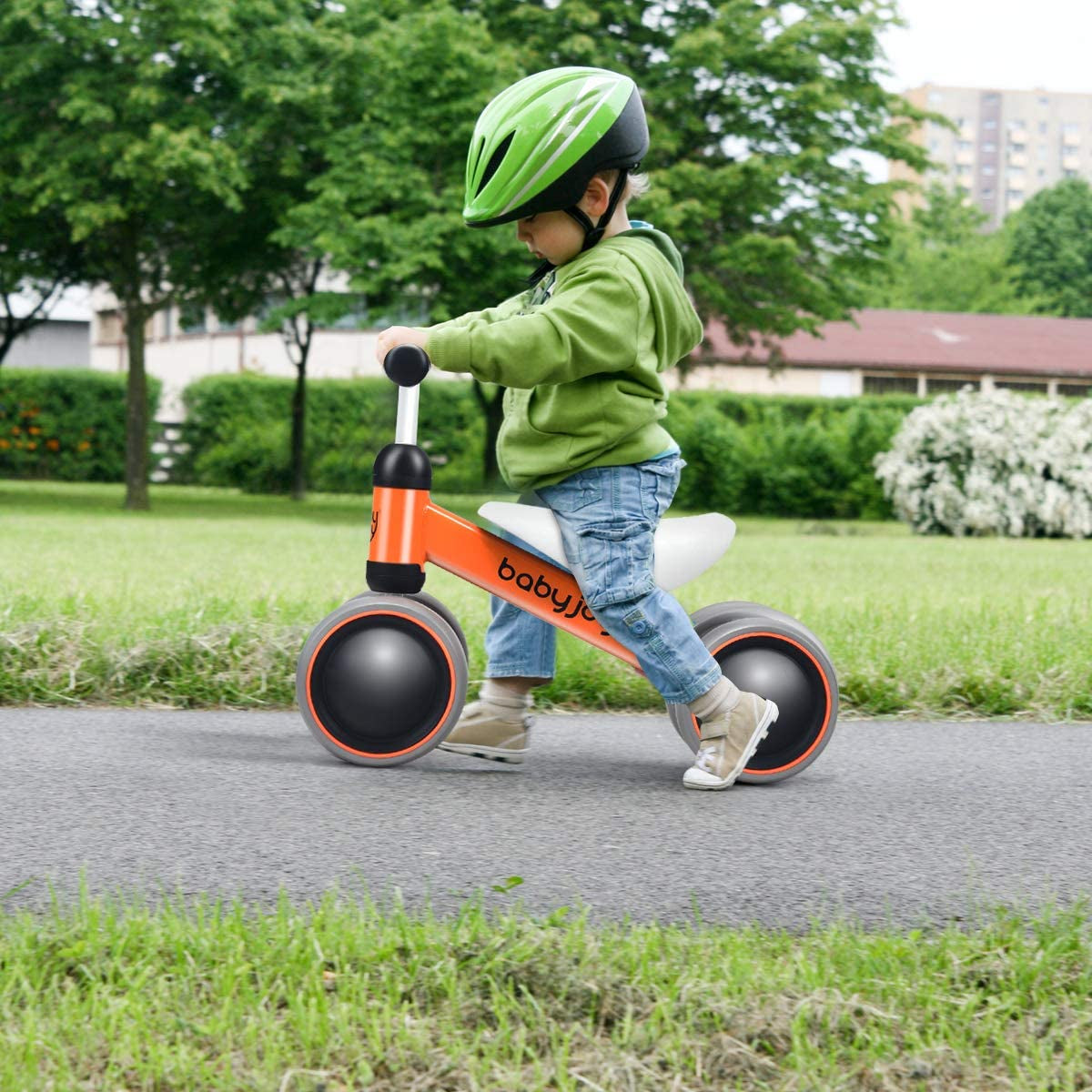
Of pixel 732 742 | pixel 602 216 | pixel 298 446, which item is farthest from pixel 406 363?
pixel 298 446

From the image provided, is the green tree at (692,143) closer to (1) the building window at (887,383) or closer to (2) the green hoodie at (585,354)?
(2) the green hoodie at (585,354)

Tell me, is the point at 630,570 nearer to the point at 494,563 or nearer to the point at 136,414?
the point at 494,563

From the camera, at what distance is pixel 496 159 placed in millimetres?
3361

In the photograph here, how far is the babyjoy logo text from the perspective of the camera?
140 inches

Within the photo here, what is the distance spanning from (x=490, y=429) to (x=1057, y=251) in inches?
1839

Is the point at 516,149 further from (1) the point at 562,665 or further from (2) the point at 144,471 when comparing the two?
(2) the point at 144,471

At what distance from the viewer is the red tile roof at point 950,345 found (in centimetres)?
4522

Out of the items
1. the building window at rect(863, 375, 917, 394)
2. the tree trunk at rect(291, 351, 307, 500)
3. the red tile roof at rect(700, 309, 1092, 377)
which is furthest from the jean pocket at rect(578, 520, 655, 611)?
the building window at rect(863, 375, 917, 394)

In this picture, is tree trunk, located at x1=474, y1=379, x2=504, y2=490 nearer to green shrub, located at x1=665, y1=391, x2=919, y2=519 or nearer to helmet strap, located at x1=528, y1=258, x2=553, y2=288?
green shrub, located at x1=665, y1=391, x2=919, y2=519

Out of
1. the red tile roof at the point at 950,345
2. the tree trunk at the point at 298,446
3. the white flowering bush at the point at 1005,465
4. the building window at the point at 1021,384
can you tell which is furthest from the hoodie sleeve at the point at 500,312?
the building window at the point at 1021,384

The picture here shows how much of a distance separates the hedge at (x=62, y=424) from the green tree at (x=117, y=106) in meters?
10.4

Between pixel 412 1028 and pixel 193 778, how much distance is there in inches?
64.0

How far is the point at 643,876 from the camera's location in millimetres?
2662

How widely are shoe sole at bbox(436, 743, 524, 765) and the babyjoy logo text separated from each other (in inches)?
16.9
